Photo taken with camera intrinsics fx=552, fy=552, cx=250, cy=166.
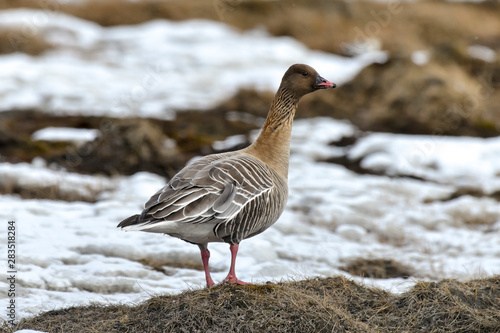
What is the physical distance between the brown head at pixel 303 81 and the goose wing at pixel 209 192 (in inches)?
53.3

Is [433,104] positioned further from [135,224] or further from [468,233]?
[135,224]

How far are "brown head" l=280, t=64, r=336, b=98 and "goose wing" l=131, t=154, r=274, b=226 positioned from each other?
53.3 inches

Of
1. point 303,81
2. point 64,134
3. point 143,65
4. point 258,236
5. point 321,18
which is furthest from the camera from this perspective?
point 321,18

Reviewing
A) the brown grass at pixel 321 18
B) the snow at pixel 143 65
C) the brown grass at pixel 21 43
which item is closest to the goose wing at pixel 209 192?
the snow at pixel 143 65

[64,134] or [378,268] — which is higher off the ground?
[378,268]

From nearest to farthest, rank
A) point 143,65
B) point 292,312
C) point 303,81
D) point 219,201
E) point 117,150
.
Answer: point 292,312 → point 219,201 → point 303,81 → point 117,150 → point 143,65

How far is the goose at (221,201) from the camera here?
522 centimetres

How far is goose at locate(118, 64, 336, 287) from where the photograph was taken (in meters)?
5.22

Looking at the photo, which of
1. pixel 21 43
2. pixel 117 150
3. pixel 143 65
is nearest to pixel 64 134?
pixel 117 150

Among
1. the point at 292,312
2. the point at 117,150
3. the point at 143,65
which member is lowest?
the point at 143,65

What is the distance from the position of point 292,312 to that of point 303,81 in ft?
10.0

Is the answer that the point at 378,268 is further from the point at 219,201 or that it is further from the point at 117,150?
the point at 117,150

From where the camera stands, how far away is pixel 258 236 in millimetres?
9680

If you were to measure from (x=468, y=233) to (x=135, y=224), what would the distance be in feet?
25.1
